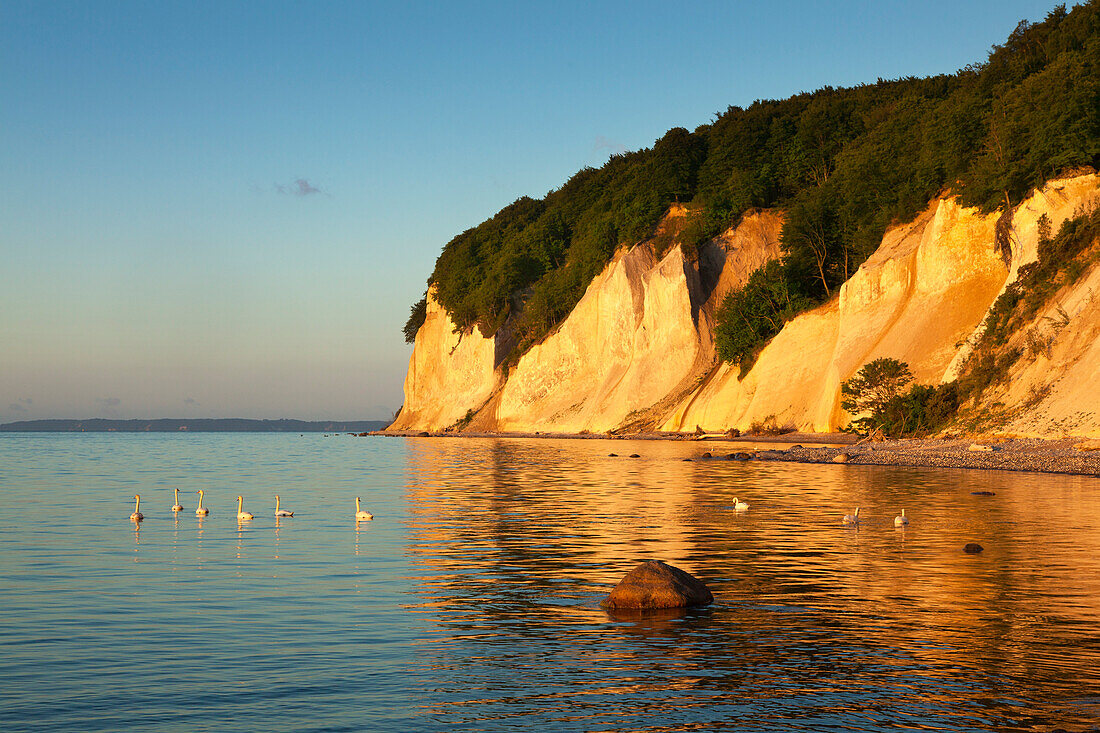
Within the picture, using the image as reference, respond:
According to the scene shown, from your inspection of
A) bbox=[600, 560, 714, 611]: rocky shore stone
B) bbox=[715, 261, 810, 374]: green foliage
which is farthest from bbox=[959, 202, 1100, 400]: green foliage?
bbox=[600, 560, 714, 611]: rocky shore stone

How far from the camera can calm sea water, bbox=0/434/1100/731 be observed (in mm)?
10508

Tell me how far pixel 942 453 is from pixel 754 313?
38191 millimetres

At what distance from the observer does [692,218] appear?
10081 cm

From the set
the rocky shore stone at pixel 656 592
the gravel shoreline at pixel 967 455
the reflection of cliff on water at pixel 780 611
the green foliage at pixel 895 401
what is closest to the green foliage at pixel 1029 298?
the green foliage at pixel 895 401

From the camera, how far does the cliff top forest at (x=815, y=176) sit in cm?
6062

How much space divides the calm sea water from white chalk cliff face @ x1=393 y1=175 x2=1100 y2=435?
76.4 ft

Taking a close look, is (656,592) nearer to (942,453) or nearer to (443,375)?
(942,453)

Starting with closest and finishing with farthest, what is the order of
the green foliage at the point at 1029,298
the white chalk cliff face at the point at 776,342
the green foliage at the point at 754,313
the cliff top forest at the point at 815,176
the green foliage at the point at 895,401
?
the white chalk cliff face at the point at 776,342
the green foliage at the point at 1029,298
the green foliage at the point at 895,401
the cliff top forest at the point at 815,176
the green foliage at the point at 754,313

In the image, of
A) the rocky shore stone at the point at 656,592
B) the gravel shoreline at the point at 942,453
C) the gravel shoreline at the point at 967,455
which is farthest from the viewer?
the gravel shoreline at the point at 942,453

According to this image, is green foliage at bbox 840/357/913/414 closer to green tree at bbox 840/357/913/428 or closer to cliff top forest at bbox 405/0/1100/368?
green tree at bbox 840/357/913/428

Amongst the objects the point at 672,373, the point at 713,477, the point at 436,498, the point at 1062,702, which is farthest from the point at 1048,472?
the point at 672,373

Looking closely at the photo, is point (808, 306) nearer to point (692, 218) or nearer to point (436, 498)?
point (692, 218)

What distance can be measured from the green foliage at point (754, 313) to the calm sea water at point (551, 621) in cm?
5231

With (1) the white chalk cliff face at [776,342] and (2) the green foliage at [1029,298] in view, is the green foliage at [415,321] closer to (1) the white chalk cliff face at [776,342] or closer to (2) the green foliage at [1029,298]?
(1) the white chalk cliff face at [776,342]
